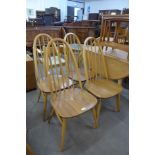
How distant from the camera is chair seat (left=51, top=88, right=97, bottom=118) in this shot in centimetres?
155

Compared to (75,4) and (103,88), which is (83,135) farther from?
(75,4)

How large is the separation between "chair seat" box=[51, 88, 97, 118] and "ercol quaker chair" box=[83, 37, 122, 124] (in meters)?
0.13

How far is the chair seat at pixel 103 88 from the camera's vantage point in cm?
186

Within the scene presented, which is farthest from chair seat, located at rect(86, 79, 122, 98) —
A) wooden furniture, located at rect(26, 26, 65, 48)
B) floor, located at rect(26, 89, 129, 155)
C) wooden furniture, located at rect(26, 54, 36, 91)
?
wooden furniture, located at rect(26, 26, 65, 48)

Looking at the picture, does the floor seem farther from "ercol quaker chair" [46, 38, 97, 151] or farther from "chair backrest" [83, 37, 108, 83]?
"chair backrest" [83, 37, 108, 83]

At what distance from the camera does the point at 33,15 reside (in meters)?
8.95

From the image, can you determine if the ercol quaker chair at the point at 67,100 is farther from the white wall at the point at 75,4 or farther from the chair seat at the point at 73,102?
the white wall at the point at 75,4

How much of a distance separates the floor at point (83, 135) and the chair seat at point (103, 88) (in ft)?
1.34
